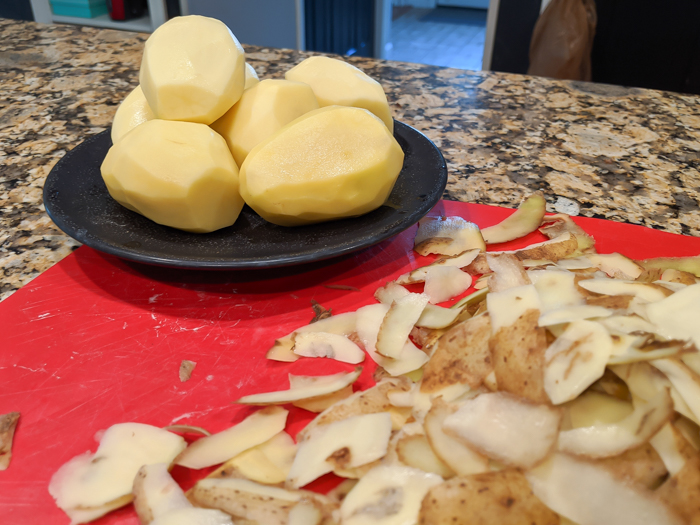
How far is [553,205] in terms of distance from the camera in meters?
0.99

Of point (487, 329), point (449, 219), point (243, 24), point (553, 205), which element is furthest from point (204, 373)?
point (243, 24)

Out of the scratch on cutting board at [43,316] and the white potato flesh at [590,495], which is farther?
the scratch on cutting board at [43,316]

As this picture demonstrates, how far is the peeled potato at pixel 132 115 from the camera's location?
2.77 feet

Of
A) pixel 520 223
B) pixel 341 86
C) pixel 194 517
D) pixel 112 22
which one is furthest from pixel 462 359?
pixel 112 22

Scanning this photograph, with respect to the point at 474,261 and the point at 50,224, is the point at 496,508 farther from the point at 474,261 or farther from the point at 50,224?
the point at 50,224

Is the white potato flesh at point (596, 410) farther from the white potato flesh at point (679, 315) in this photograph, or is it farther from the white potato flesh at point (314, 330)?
the white potato flesh at point (314, 330)

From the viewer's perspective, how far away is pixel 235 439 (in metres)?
0.54

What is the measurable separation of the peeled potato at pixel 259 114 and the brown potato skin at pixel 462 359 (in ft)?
1.35

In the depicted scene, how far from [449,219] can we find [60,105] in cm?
109

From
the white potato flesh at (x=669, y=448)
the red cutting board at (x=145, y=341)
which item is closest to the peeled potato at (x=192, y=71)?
the red cutting board at (x=145, y=341)

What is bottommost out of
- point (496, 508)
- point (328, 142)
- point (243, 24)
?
point (243, 24)

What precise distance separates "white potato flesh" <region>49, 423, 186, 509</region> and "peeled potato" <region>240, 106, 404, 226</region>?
322mm

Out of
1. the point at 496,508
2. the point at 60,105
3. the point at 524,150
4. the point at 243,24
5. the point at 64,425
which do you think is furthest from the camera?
the point at 243,24

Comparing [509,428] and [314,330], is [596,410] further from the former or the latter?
[314,330]
